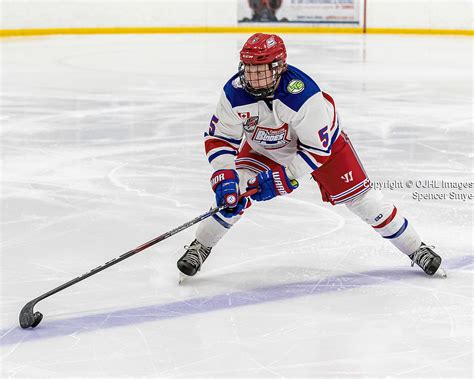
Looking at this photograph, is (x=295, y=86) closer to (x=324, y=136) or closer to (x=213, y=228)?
(x=324, y=136)

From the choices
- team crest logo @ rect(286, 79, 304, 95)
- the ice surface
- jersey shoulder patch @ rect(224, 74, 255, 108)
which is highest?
team crest logo @ rect(286, 79, 304, 95)

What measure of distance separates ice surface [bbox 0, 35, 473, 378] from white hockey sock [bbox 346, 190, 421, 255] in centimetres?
13

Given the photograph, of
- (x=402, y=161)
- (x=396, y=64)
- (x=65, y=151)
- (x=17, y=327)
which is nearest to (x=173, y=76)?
(x=396, y=64)

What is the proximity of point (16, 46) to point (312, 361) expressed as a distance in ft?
33.2

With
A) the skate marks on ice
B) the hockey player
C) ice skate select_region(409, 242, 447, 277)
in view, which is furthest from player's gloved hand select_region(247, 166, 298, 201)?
ice skate select_region(409, 242, 447, 277)

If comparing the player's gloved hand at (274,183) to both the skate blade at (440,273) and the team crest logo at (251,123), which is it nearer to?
the team crest logo at (251,123)

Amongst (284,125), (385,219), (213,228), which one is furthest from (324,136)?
(213,228)

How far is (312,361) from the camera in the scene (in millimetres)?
2295

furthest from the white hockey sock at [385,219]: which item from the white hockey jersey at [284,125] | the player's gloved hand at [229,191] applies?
the player's gloved hand at [229,191]

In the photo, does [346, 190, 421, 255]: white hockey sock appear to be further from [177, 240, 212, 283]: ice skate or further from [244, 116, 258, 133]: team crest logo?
[177, 240, 212, 283]: ice skate

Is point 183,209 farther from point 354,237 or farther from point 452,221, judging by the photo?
point 452,221

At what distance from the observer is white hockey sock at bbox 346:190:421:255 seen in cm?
295

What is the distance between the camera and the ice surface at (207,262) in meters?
2.34

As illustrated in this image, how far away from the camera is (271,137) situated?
2871mm
